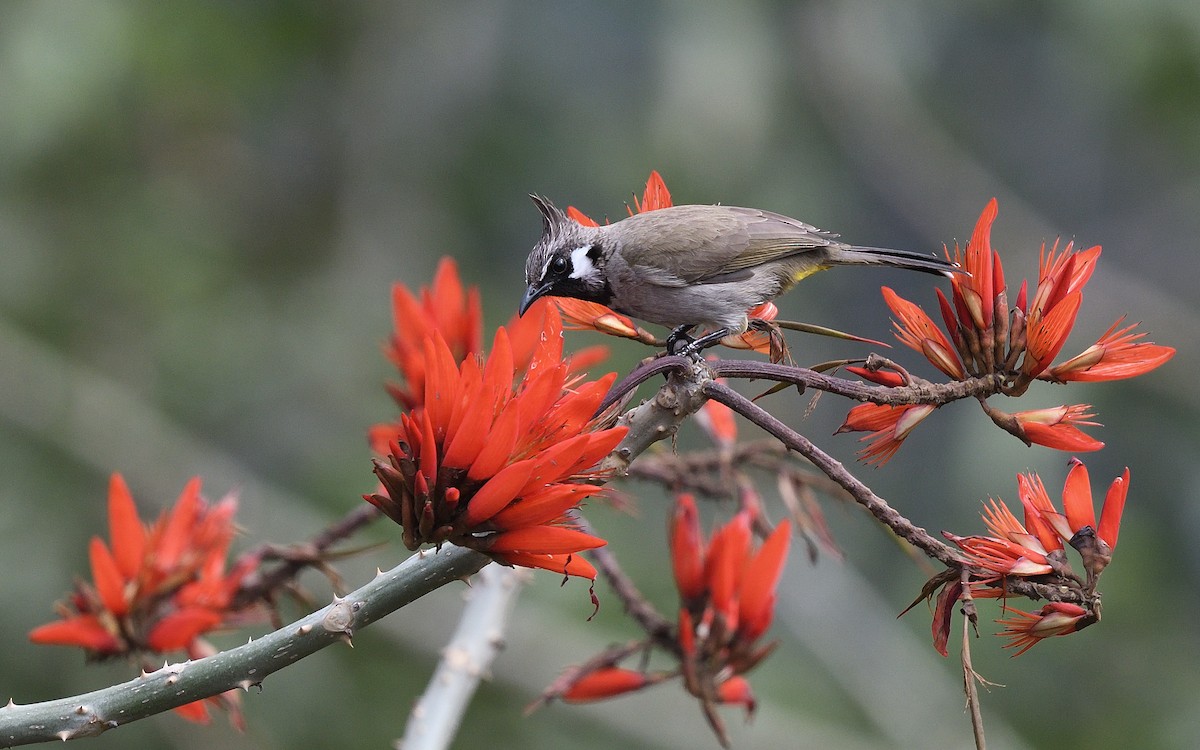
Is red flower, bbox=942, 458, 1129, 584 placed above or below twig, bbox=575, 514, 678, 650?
below

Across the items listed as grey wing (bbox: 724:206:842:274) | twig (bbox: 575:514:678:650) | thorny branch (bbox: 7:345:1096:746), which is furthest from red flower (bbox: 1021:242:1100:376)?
grey wing (bbox: 724:206:842:274)

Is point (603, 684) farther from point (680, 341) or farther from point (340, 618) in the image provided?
point (340, 618)

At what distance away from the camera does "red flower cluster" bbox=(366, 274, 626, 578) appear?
141 centimetres

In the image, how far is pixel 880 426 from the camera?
161 cm

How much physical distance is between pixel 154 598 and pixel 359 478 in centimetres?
446

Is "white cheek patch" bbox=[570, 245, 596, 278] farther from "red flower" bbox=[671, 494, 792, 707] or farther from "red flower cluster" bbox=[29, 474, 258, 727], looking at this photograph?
"red flower cluster" bbox=[29, 474, 258, 727]

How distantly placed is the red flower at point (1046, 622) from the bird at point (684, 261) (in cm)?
94

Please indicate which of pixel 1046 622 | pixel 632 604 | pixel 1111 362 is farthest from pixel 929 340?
pixel 632 604

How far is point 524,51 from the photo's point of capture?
928 cm

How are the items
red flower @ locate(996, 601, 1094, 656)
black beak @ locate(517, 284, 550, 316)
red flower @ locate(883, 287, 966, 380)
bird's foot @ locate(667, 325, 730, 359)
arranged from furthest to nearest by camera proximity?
black beak @ locate(517, 284, 550, 316)
bird's foot @ locate(667, 325, 730, 359)
red flower @ locate(883, 287, 966, 380)
red flower @ locate(996, 601, 1094, 656)

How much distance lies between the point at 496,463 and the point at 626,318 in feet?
1.94

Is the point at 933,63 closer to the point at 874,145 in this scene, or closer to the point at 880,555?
the point at 874,145

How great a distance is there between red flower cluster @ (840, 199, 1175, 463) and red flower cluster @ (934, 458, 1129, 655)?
0.24 ft

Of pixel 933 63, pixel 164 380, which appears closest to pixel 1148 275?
Result: pixel 933 63
